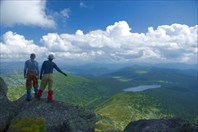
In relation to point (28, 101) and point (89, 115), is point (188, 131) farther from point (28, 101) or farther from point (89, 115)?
point (28, 101)

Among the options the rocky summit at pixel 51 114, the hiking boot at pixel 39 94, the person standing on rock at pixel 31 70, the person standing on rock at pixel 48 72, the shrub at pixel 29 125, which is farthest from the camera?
the hiking boot at pixel 39 94

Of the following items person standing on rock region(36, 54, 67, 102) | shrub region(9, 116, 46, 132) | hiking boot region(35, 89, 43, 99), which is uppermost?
person standing on rock region(36, 54, 67, 102)

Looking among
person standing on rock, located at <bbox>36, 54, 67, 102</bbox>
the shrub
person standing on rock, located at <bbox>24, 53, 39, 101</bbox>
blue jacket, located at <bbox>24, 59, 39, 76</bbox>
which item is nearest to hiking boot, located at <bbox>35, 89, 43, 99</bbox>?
person standing on rock, located at <bbox>36, 54, 67, 102</bbox>

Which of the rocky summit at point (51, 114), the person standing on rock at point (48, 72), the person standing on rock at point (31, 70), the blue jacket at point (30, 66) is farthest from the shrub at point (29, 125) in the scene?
the blue jacket at point (30, 66)

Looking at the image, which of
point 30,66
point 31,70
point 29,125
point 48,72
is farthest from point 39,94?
point 29,125

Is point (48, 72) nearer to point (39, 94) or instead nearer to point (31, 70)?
point (31, 70)

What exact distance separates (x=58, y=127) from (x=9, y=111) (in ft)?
28.3

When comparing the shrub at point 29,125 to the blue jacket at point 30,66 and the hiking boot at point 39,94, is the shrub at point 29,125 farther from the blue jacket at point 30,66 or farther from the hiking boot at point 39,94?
the blue jacket at point 30,66

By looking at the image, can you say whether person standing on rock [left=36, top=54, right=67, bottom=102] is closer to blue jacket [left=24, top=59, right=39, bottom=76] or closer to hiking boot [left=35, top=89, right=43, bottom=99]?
hiking boot [left=35, top=89, right=43, bottom=99]

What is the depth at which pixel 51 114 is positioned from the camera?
3612 cm

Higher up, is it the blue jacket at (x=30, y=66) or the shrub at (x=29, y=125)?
the blue jacket at (x=30, y=66)

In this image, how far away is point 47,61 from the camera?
36.5 metres

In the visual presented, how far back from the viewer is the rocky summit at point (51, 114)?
3381 cm

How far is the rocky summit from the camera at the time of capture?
111ft
